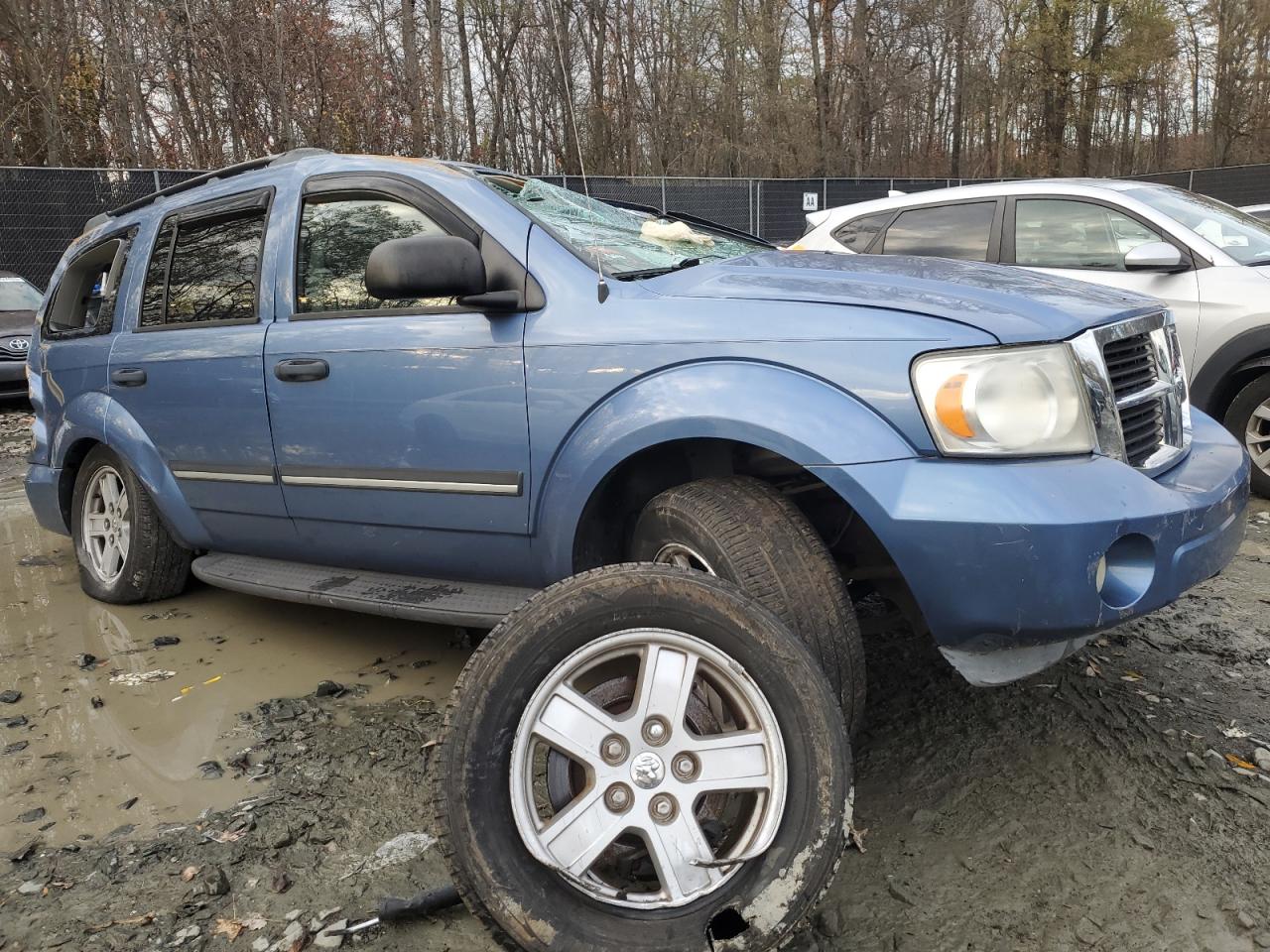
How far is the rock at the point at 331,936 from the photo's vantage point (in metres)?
2.01

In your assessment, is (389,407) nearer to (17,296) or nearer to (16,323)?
(16,323)

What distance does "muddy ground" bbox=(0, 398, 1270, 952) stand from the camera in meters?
2.02

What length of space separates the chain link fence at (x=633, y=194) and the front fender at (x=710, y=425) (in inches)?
281

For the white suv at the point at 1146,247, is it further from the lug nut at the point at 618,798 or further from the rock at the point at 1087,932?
the lug nut at the point at 618,798

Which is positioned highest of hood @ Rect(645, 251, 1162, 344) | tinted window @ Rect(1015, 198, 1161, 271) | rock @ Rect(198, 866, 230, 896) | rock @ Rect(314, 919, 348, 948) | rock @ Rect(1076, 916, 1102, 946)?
tinted window @ Rect(1015, 198, 1161, 271)

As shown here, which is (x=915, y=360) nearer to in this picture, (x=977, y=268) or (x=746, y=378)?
(x=746, y=378)

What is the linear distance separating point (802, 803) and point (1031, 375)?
1.10 metres

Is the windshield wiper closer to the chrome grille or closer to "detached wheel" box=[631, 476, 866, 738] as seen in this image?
"detached wheel" box=[631, 476, 866, 738]

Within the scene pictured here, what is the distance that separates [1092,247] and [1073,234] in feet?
0.51

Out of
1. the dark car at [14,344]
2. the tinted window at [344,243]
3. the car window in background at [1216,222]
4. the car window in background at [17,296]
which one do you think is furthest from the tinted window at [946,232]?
the car window in background at [17,296]

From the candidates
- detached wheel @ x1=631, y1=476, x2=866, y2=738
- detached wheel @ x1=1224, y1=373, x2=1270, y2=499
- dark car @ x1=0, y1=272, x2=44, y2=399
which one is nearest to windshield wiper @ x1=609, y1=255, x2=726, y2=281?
detached wheel @ x1=631, y1=476, x2=866, y2=738

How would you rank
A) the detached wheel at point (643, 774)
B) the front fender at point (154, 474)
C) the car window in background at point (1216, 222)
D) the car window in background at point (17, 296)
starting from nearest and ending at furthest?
the detached wheel at point (643, 774) < the front fender at point (154, 474) < the car window in background at point (1216, 222) < the car window in background at point (17, 296)

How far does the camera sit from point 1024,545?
197cm

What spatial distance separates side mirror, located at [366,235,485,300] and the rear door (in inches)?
36.8
